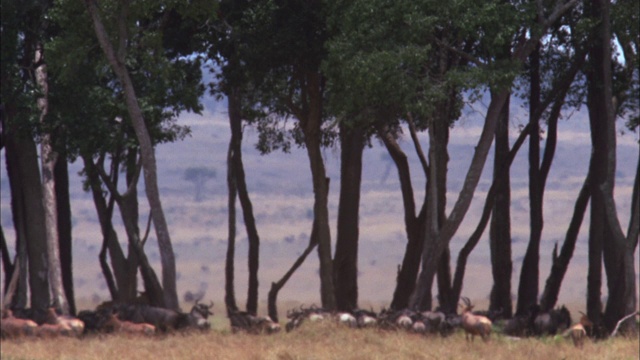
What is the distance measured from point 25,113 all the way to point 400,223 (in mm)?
148272

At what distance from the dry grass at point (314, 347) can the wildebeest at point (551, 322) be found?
1.59 metres

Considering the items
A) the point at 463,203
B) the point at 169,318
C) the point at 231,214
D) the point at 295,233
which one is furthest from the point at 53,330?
the point at 295,233

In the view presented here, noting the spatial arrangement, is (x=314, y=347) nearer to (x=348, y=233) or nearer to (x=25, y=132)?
(x=25, y=132)

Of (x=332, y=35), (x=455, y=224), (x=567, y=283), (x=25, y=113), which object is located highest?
(x=332, y=35)

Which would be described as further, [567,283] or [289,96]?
[567,283]

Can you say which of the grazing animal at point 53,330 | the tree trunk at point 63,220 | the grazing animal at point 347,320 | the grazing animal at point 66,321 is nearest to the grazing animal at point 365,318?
the grazing animal at point 347,320

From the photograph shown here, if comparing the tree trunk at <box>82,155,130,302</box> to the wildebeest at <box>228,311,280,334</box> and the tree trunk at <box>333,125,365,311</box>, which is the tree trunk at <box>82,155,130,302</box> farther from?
the wildebeest at <box>228,311,280,334</box>

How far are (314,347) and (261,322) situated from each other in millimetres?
5568

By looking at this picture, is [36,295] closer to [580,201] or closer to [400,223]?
[580,201]

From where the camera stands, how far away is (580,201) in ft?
113

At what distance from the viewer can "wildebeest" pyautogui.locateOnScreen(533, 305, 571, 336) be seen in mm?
29672

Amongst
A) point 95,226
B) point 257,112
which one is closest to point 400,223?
point 95,226

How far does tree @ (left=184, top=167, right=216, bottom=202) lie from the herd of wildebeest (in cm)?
14991

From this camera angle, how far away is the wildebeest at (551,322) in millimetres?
29672
